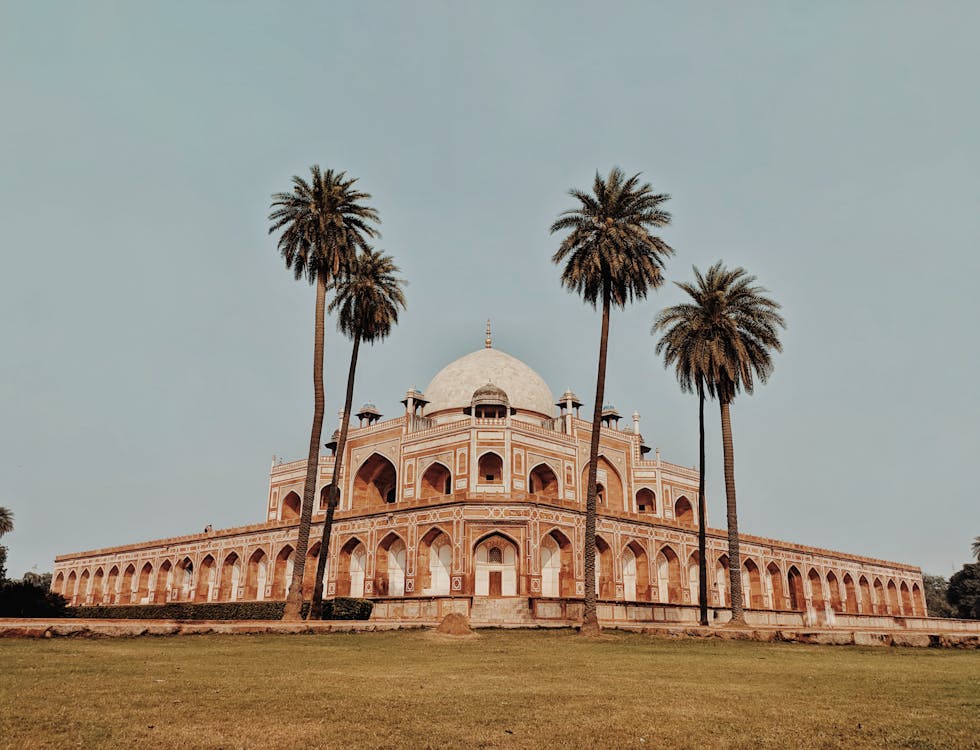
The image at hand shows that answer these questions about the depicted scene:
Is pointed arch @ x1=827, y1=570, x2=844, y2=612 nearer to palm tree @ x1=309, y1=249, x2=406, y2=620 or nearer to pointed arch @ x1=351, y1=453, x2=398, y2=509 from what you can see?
pointed arch @ x1=351, y1=453, x2=398, y2=509

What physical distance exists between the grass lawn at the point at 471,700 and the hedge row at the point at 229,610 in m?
18.5

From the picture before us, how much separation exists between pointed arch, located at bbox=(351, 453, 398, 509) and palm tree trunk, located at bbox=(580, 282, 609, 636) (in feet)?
94.2

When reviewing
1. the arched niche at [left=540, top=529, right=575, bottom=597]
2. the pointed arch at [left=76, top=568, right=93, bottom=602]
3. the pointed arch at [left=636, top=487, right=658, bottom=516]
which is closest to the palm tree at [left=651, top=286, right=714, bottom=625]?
the arched niche at [left=540, top=529, right=575, bottom=597]

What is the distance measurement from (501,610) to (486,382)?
28145 mm

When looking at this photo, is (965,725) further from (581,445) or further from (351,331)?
(581,445)

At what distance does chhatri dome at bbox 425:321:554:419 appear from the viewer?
59.9 m

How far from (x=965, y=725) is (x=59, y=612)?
37.5 m

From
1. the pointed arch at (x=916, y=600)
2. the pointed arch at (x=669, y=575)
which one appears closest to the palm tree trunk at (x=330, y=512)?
the pointed arch at (x=669, y=575)

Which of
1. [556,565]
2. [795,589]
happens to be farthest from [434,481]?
[795,589]

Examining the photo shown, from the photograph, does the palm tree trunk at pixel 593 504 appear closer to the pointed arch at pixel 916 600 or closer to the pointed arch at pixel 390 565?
the pointed arch at pixel 390 565

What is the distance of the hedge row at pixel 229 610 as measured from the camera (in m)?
35.2

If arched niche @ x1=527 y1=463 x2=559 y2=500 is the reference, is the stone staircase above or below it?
below

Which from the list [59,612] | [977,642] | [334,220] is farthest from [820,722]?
[59,612]

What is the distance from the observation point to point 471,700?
31.7ft
